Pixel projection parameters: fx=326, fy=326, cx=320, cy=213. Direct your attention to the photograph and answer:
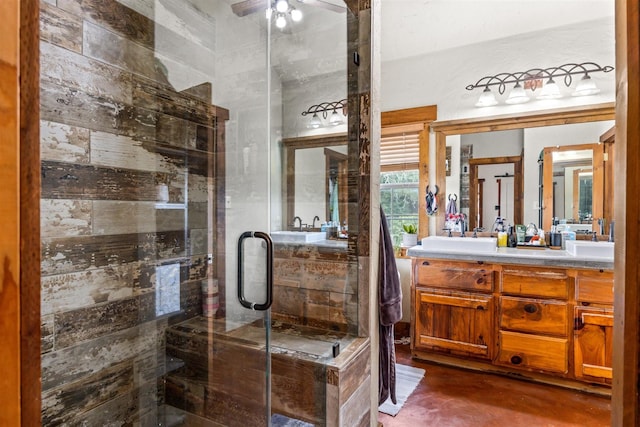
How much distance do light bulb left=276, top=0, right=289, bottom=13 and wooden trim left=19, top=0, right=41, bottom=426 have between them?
76.5 inches

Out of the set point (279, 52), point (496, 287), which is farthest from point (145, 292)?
point (496, 287)

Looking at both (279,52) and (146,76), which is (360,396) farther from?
(279,52)

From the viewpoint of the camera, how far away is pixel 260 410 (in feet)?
5.35

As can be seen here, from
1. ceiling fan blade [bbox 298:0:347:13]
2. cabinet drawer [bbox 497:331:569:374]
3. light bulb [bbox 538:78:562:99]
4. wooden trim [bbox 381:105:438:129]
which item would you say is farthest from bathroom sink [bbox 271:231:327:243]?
light bulb [bbox 538:78:562:99]

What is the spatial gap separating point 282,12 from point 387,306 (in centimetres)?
196

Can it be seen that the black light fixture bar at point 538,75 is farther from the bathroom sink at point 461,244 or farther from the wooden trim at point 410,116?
the bathroom sink at point 461,244

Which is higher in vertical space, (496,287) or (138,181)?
(138,181)

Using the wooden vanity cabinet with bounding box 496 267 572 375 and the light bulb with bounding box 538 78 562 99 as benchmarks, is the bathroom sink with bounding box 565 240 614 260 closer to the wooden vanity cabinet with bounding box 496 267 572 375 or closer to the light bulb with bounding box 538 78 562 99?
the wooden vanity cabinet with bounding box 496 267 572 375

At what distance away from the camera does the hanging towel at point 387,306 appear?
186cm

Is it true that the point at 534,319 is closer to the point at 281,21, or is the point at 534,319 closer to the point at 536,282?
the point at 536,282

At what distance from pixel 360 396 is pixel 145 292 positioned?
1.23 m

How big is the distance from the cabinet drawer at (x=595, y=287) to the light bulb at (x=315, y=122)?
218 cm

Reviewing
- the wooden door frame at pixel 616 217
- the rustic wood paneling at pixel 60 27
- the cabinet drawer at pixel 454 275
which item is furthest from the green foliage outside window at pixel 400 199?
the wooden door frame at pixel 616 217

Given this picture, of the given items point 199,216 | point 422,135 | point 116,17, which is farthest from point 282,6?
point 422,135
